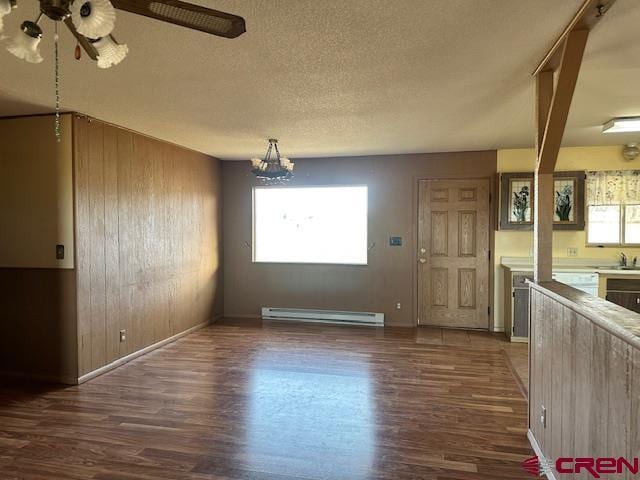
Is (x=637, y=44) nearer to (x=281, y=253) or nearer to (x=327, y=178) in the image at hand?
(x=327, y=178)

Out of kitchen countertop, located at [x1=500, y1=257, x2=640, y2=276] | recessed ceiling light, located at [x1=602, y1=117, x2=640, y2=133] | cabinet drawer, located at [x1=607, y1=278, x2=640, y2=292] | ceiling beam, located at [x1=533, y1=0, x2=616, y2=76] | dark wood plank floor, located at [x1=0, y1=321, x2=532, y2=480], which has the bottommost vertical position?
dark wood plank floor, located at [x1=0, y1=321, x2=532, y2=480]

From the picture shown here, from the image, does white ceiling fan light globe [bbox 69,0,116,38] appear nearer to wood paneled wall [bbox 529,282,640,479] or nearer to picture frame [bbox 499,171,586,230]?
wood paneled wall [bbox 529,282,640,479]

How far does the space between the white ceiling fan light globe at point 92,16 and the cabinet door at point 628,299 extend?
17.7 ft

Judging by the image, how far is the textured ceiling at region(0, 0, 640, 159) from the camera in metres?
1.98

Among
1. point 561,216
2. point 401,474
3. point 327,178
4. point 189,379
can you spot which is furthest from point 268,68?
point 561,216

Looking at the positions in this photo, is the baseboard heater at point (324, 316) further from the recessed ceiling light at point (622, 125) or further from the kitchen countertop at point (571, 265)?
the recessed ceiling light at point (622, 125)

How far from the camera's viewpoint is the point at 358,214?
19.9 feet

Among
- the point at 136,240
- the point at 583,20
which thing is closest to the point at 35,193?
the point at 136,240

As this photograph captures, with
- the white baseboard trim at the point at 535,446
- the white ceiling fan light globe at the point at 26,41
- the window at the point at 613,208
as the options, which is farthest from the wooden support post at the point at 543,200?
the window at the point at 613,208

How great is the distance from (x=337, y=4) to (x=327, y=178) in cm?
422

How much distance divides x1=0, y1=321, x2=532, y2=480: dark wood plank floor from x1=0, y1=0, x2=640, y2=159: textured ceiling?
241 centimetres

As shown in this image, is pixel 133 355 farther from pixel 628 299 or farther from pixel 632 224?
pixel 632 224

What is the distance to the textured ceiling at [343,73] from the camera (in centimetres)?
198

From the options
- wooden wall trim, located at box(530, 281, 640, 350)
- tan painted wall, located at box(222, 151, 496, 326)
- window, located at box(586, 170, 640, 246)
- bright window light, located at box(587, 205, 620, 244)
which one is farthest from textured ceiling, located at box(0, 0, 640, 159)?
wooden wall trim, located at box(530, 281, 640, 350)
